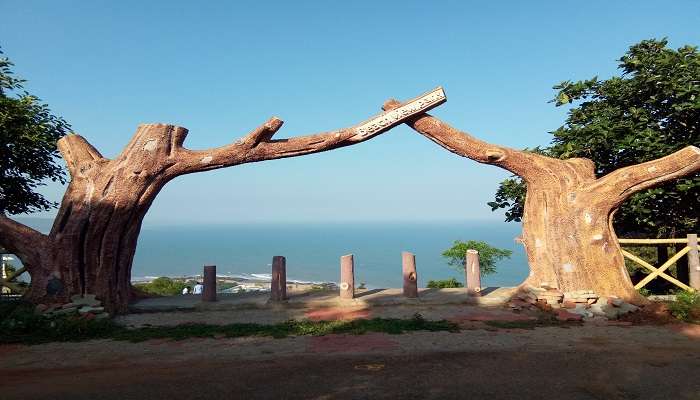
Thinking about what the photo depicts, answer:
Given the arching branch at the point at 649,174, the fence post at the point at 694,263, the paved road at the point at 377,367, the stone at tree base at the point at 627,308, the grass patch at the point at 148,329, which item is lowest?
the paved road at the point at 377,367

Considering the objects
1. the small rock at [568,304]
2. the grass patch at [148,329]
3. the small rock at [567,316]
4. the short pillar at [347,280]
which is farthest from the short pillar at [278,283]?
the small rock at [568,304]

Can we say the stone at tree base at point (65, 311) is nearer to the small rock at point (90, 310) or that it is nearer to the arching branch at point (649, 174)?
the small rock at point (90, 310)

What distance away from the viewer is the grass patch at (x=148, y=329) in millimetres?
9648

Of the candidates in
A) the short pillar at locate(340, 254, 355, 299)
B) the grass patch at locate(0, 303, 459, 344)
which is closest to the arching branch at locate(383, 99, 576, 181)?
the short pillar at locate(340, 254, 355, 299)

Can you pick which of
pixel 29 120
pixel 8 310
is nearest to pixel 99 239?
pixel 8 310

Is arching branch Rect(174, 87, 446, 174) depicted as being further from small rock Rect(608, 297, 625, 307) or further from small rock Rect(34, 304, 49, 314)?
small rock Rect(608, 297, 625, 307)

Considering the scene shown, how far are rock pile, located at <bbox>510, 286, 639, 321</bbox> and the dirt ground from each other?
2.46 ft

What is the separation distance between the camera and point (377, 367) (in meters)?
7.28

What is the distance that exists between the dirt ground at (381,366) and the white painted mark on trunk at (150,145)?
4954 mm

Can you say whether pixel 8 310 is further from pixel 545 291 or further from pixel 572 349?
pixel 545 291

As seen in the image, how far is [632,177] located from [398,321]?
712 centimetres

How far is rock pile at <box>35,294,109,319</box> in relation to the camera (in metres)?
10.5

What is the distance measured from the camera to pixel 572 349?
8.27m

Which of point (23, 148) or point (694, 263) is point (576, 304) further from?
point (23, 148)
